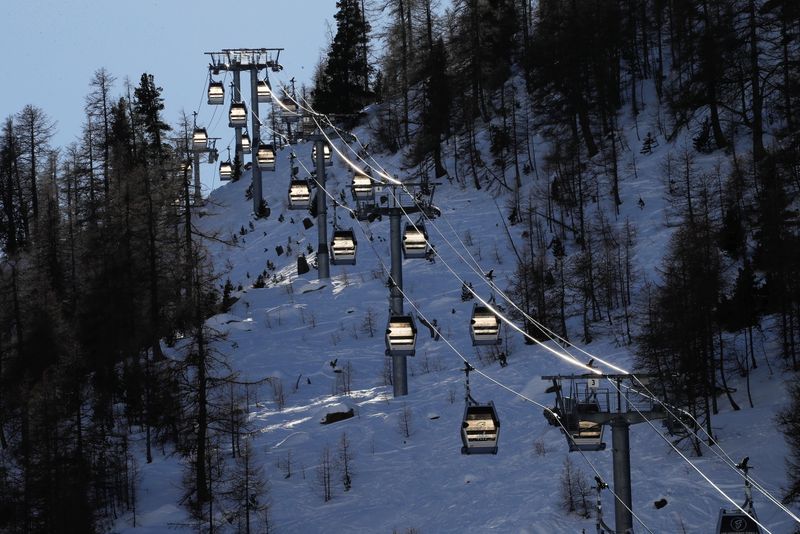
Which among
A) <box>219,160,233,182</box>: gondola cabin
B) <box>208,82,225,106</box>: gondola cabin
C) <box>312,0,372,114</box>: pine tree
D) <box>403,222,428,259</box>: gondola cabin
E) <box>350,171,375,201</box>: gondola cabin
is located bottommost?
<box>403,222,428,259</box>: gondola cabin

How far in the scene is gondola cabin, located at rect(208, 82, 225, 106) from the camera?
52125 millimetres

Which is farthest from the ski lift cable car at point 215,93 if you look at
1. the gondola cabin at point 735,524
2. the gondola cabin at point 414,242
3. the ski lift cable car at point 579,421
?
the gondola cabin at point 735,524

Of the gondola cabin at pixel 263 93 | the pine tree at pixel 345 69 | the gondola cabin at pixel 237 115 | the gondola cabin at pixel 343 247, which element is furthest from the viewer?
the pine tree at pixel 345 69

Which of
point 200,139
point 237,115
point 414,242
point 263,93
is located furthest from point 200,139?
point 414,242

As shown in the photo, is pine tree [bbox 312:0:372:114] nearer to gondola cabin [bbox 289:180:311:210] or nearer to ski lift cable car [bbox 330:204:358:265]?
gondola cabin [bbox 289:180:311:210]

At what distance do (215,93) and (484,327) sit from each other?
30920mm

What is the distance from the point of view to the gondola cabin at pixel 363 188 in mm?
31587

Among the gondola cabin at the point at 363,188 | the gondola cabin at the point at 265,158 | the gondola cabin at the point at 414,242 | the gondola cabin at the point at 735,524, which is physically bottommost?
the gondola cabin at the point at 735,524

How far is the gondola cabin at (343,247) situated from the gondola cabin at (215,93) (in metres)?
22.7


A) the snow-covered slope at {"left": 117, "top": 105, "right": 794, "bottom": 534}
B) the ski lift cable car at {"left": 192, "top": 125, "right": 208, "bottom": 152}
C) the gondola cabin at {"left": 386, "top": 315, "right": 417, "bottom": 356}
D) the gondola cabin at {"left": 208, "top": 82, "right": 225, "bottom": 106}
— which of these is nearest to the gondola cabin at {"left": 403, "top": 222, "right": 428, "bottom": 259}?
the gondola cabin at {"left": 386, "top": 315, "right": 417, "bottom": 356}

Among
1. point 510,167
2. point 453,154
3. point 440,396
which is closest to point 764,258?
point 440,396

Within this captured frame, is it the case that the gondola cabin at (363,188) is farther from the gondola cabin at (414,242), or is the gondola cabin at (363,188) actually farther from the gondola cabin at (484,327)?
the gondola cabin at (484,327)

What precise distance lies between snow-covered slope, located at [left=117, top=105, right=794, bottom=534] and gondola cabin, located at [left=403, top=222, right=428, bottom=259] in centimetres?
569

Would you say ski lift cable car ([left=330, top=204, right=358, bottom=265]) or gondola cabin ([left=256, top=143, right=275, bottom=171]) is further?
gondola cabin ([left=256, top=143, right=275, bottom=171])
